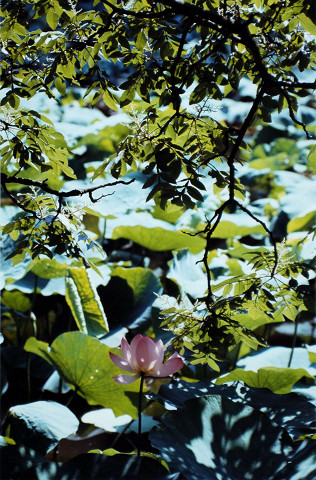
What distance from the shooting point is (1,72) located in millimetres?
900

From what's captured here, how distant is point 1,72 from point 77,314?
70 cm

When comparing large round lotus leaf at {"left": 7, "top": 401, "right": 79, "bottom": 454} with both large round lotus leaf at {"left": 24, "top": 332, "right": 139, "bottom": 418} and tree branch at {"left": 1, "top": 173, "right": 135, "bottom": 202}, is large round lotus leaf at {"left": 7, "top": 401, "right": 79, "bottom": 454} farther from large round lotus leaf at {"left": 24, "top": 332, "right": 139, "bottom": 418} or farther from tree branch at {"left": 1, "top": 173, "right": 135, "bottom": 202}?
tree branch at {"left": 1, "top": 173, "right": 135, "bottom": 202}

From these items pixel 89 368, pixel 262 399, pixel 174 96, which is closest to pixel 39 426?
pixel 89 368

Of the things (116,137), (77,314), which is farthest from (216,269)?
(116,137)

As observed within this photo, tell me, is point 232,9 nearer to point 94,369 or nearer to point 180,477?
point 180,477

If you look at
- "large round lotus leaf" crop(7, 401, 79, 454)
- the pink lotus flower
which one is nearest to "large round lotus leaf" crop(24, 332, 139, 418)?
"large round lotus leaf" crop(7, 401, 79, 454)

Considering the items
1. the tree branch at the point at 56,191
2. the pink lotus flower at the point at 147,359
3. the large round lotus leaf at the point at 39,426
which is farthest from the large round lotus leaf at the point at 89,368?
the tree branch at the point at 56,191

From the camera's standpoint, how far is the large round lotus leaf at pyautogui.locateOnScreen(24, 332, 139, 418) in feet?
4.00

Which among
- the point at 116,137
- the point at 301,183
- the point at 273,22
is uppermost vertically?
the point at 116,137

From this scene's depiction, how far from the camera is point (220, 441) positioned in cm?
86

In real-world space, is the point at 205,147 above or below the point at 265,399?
above

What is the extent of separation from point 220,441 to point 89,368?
17.9 inches

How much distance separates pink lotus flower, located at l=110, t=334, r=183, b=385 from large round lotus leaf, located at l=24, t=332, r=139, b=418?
11.1 inches

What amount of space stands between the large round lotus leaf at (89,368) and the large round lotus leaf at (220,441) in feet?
1.14
